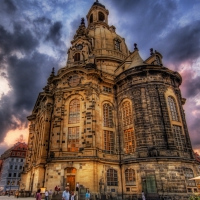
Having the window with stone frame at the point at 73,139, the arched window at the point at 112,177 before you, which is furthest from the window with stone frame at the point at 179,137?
the window with stone frame at the point at 73,139

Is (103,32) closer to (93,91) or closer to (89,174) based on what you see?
(93,91)

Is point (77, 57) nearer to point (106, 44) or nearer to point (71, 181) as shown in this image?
Result: point (106, 44)

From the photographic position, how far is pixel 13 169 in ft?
219

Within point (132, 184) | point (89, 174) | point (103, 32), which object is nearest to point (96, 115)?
point (89, 174)

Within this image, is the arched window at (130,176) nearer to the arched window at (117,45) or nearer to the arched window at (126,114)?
the arched window at (126,114)

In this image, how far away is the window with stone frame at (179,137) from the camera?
24931mm

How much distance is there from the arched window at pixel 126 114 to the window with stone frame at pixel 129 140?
115 cm

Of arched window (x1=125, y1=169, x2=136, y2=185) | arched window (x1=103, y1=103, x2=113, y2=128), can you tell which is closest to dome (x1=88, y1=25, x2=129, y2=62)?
arched window (x1=103, y1=103, x2=113, y2=128)

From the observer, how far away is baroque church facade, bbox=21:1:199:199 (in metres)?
22.7

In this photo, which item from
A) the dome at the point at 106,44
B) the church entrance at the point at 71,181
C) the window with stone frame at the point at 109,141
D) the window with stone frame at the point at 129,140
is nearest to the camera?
the church entrance at the point at 71,181

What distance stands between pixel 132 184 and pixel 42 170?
11719 mm

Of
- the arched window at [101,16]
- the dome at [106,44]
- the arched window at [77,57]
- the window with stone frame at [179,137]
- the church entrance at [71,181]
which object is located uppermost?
the arched window at [101,16]

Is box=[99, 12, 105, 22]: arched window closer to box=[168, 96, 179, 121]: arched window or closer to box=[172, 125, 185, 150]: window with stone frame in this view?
box=[168, 96, 179, 121]: arched window

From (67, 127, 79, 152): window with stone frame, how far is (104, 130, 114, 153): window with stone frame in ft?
12.8
